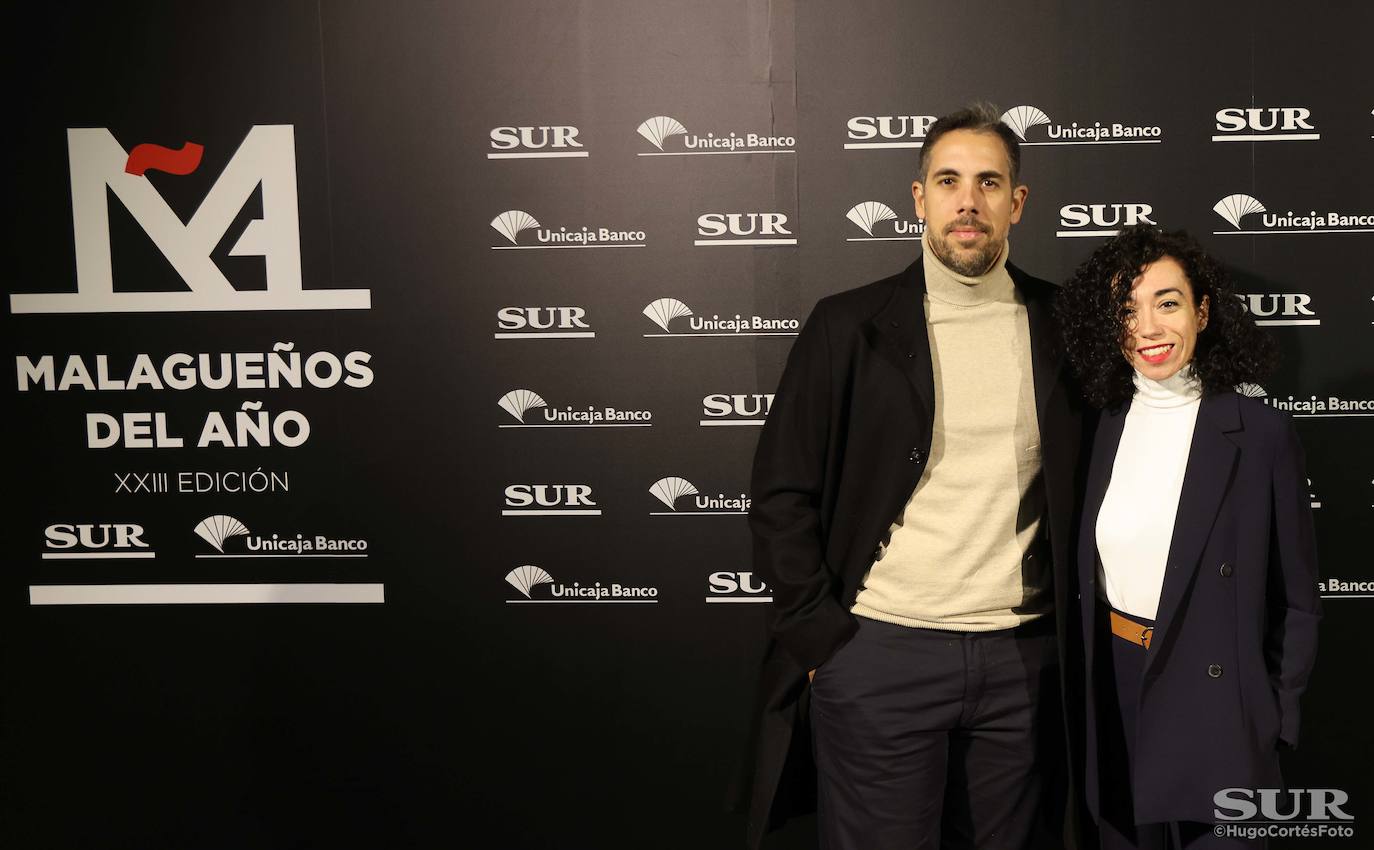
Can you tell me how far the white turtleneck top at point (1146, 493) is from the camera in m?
1.99

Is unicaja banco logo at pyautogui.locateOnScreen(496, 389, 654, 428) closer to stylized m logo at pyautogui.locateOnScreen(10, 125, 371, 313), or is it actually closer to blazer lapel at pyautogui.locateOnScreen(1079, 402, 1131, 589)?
stylized m logo at pyautogui.locateOnScreen(10, 125, 371, 313)

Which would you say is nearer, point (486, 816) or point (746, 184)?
point (746, 184)

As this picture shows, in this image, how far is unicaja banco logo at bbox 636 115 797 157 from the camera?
9.38 ft

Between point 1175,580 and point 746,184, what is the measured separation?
1503 mm

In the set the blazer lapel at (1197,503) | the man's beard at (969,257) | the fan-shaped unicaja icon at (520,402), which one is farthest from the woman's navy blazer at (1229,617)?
the fan-shaped unicaja icon at (520,402)

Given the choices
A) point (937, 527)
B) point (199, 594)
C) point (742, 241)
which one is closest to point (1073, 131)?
point (742, 241)

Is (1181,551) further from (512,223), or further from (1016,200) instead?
(512,223)

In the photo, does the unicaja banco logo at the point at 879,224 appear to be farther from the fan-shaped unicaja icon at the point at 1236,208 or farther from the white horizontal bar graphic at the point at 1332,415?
the white horizontal bar graphic at the point at 1332,415

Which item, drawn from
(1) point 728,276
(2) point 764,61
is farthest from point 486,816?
(2) point 764,61

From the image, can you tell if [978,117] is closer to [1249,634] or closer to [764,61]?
[764,61]

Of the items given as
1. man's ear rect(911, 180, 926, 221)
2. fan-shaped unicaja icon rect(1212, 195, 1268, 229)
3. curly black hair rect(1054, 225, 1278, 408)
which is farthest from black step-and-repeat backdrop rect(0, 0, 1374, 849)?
curly black hair rect(1054, 225, 1278, 408)

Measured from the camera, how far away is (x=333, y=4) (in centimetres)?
289

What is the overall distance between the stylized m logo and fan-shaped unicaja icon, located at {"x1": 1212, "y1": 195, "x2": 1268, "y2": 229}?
230cm

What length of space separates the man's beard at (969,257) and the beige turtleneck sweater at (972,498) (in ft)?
0.07
